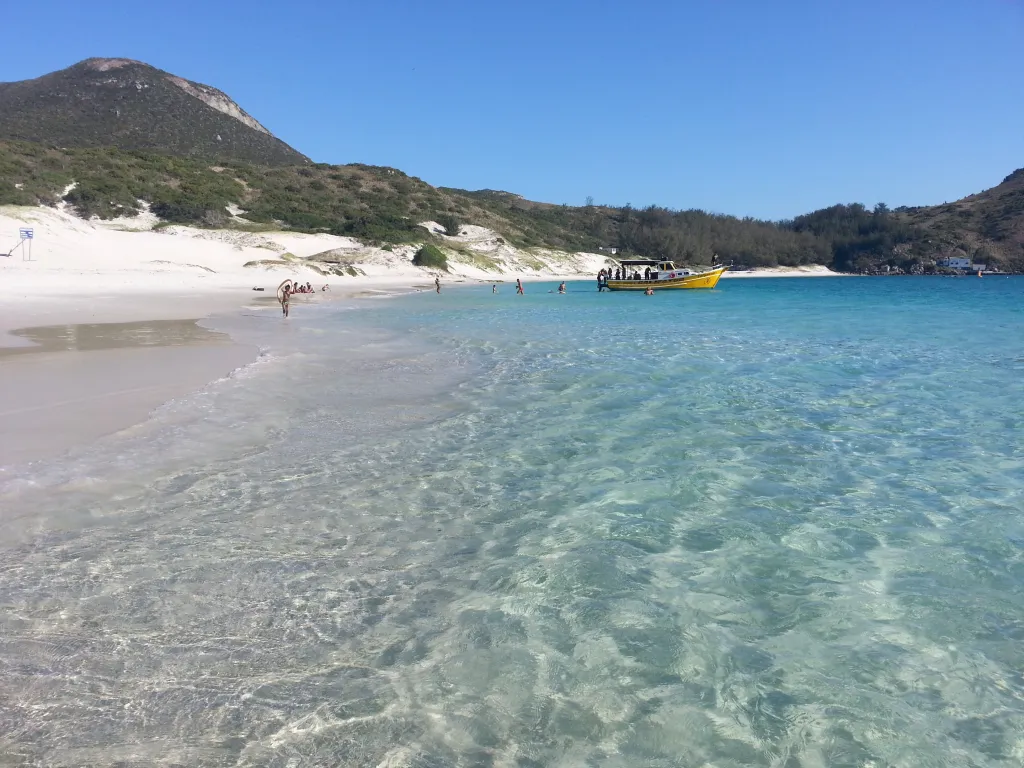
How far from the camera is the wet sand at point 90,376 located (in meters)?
8.16

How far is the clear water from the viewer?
329 centimetres

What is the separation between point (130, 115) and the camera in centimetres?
10331

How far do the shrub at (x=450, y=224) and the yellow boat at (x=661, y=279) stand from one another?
3243 cm

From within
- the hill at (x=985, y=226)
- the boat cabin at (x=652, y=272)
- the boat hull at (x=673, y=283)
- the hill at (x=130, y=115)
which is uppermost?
the hill at (x=130, y=115)

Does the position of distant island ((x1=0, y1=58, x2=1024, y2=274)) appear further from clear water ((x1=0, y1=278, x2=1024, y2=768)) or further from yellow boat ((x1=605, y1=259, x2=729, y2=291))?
clear water ((x1=0, y1=278, x2=1024, y2=768))

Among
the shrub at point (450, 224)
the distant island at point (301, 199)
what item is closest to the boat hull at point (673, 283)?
the distant island at point (301, 199)

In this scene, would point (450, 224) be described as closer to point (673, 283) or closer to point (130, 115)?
point (673, 283)

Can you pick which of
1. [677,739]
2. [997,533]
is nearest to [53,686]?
[677,739]

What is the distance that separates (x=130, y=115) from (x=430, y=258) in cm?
6941

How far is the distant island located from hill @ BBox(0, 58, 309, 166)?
328mm

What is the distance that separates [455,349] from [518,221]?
98.7m

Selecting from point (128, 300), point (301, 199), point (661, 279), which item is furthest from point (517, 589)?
point (301, 199)

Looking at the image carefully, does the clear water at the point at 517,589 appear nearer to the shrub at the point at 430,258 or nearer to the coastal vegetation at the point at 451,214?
the coastal vegetation at the point at 451,214

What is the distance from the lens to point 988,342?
21.7m
